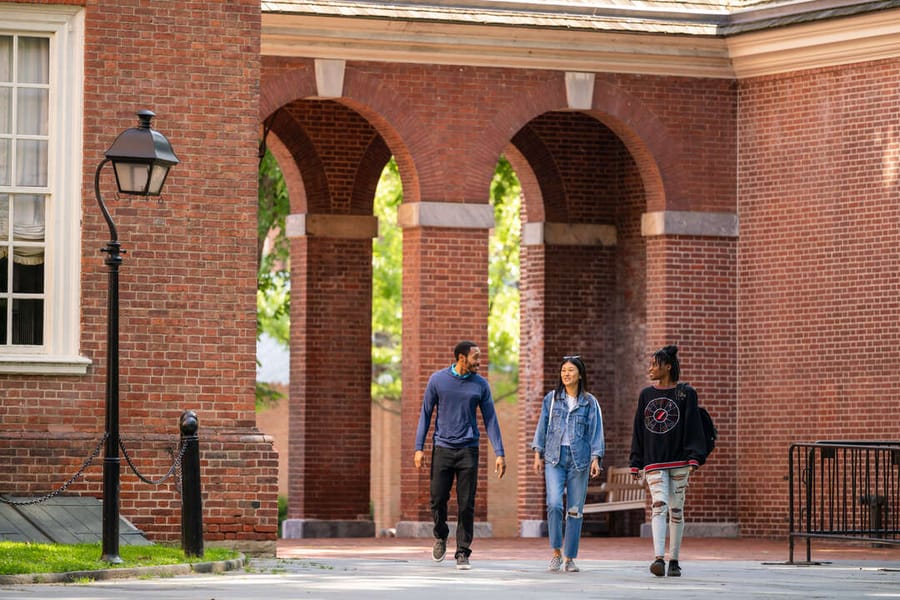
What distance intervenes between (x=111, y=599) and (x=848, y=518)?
1227 centimetres

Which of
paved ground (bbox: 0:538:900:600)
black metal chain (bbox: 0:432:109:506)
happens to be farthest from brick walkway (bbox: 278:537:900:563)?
black metal chain (bbox: 0:432:109:506)

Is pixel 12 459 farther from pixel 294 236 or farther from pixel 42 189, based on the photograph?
pixel 294 236

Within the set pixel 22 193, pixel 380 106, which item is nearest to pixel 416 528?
pixel 380 106

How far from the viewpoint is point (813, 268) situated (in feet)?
75.3

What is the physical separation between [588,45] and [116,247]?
31.9ft

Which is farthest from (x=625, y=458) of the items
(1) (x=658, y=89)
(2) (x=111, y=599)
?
(2) (x=111, y=599)

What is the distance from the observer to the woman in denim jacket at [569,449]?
15680mm

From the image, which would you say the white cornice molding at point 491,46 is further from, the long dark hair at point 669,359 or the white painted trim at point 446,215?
the long dark hair at point 669,359

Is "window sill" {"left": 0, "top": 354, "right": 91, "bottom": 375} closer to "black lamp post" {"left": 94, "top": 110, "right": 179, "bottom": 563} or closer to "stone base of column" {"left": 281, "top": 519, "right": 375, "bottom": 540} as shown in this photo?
"black lamp post" {"left": 94, "top": 110, "right": 179, "bottom": 563}

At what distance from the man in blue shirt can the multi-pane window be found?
3385 millimetres

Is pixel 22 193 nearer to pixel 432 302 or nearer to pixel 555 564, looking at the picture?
pixel 555 564

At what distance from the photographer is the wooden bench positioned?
79.8 ft

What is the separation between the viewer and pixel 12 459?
16219 millimetres

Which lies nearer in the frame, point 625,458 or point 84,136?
point 84,136
